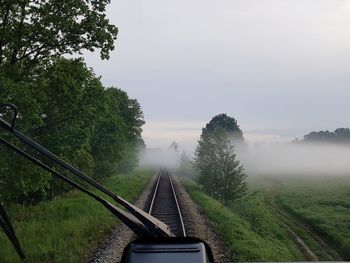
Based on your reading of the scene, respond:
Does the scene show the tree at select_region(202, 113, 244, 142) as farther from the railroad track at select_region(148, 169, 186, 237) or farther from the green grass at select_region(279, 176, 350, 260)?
the railroad track at select_region(148, 169, 186, 237)

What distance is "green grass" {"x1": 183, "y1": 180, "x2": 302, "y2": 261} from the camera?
608 inches

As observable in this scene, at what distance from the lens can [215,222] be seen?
21188mm

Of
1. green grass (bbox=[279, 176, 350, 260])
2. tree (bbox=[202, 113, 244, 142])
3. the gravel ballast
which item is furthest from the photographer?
tree (bbox=[202, 113, 244, 142])

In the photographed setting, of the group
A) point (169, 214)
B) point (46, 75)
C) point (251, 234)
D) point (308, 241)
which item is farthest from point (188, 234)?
point (308, 241)

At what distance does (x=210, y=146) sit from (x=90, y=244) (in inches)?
941

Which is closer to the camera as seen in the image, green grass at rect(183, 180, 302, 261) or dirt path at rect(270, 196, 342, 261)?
green grass at rect(183, 180, 302, 261)

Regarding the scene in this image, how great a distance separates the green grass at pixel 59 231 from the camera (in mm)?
12727

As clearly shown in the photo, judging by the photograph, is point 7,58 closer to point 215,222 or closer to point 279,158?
point 215,222

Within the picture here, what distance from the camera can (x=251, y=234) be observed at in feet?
66.6

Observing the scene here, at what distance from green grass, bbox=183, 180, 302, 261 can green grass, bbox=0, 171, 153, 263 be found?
5.18 meters

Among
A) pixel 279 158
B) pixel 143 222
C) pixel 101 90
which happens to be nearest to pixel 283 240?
pixel 101 90

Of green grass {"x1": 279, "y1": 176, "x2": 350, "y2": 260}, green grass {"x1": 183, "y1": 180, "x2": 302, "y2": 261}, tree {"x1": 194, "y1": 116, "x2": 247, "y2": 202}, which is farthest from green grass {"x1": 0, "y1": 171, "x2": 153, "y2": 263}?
tree {"x1": 194, "y1": 116, "x2": 247, "y2": 202}

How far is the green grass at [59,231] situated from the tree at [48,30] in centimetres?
685

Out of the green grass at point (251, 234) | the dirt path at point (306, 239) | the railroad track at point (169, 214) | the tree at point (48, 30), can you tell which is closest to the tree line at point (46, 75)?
the tree at point (48, 30)
